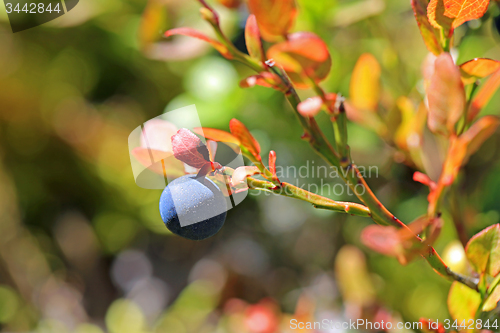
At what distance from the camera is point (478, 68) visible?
0.33 metres

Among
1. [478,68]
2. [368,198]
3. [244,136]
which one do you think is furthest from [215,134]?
[478,68]

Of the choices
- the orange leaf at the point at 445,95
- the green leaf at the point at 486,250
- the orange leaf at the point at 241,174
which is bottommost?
the green leaf at the point at 486,250

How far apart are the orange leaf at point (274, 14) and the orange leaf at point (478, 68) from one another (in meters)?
0.17

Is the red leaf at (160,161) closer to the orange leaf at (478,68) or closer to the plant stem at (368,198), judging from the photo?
the plant stem at (368,198)

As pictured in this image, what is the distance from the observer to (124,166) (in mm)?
1149

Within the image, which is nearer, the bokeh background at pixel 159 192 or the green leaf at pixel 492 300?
the green leaf at pixel 492 300

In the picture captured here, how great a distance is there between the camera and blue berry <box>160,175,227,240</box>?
1.13ft

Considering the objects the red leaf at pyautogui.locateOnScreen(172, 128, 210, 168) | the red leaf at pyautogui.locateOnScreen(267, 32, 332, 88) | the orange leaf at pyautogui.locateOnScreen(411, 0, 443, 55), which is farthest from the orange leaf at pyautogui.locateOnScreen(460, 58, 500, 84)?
the red leaf at pyautogui.locateOnScreen(172, 128, 210, 168)

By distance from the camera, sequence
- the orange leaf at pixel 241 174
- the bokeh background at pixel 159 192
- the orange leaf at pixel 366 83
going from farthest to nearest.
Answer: the bokeh background at pixel 159 192 → the orange leaf at pixel 366 83 → the orange leaf at pixel 241 174

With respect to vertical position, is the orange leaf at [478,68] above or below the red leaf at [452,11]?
below

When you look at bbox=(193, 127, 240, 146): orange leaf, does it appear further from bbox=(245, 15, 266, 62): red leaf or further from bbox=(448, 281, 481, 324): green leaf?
bbox=(448, 281, 481, 324): green leaf

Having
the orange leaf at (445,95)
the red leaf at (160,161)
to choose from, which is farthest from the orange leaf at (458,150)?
the red leaf at (160,161)

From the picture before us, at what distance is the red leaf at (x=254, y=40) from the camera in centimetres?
33

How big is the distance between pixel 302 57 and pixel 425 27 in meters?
0.12
